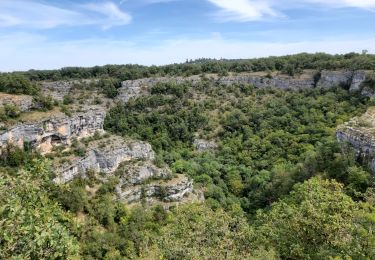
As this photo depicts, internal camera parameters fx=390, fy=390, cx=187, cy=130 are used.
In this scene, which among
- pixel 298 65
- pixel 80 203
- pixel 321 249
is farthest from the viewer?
pixel 298 65

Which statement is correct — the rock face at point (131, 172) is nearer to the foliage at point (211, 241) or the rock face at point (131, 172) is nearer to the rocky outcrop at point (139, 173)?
the rocky outcrop at point (139, 173)

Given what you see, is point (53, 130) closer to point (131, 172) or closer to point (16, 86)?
point (131, 172)

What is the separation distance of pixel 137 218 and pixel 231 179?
64.4ft

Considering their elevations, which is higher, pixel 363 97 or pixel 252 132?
pixel 363 97

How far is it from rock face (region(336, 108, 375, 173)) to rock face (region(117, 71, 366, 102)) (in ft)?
91.9

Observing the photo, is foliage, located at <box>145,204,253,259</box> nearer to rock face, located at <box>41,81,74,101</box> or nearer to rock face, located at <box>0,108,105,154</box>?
rock face, located at <box>0,108,105,154</box>

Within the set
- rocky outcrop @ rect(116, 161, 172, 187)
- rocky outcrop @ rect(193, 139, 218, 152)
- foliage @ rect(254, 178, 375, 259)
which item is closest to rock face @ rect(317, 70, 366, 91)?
rocky outcrop @ rect(193, 139, 218, 152)

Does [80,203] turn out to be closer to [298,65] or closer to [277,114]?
[277,114]

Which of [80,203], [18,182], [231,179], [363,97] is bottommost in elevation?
[231,179]

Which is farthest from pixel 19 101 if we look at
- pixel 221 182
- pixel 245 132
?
pixel 245 132

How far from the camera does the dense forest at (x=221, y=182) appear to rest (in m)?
10.2

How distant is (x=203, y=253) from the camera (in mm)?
16469

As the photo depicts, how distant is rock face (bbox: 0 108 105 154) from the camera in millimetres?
42031

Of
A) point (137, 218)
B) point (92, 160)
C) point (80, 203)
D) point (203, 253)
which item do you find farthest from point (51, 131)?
point (203, 253)
